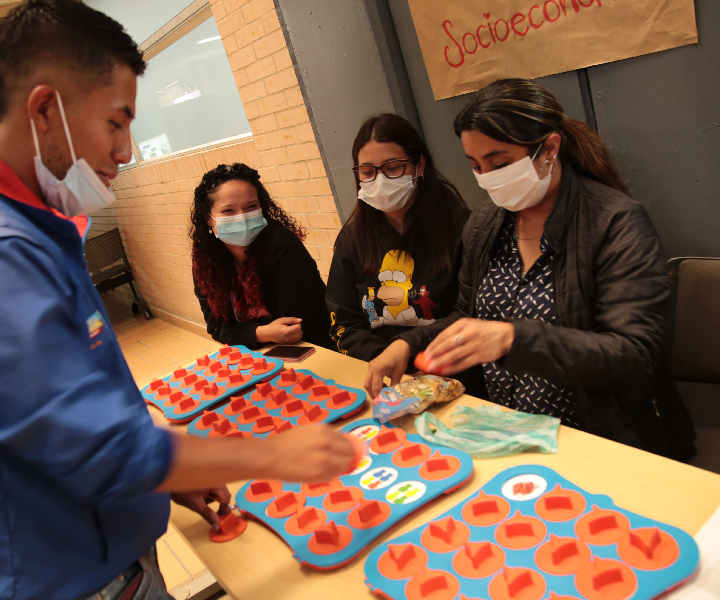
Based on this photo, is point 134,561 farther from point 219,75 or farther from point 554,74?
point 219,75

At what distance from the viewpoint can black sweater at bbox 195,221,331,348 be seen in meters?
2.50

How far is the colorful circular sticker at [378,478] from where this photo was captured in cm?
116

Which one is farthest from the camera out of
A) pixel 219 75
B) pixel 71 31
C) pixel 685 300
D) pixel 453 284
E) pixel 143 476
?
pixel 219 75

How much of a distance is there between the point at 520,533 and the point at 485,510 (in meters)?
0.09

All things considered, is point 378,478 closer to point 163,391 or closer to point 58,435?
point 58,435

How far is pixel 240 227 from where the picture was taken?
2.39 meters

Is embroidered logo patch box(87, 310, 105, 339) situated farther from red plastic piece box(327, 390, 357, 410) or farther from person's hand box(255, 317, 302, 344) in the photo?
person's hand box(255, 317, 302, 344)

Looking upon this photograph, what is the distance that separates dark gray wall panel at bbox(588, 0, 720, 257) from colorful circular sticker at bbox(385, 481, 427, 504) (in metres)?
1.17

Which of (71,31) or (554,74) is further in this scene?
(554,74)

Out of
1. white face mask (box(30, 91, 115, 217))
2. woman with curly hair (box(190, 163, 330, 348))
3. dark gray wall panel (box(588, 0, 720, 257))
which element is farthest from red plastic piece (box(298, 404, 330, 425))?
dark gray wall panel (box(588, 0, 720, 257))

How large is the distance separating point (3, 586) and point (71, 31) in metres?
0.84

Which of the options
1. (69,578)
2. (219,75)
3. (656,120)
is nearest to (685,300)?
(656,120)

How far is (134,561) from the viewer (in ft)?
3.12

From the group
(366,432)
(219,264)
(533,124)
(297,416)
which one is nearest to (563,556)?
(366,432)
